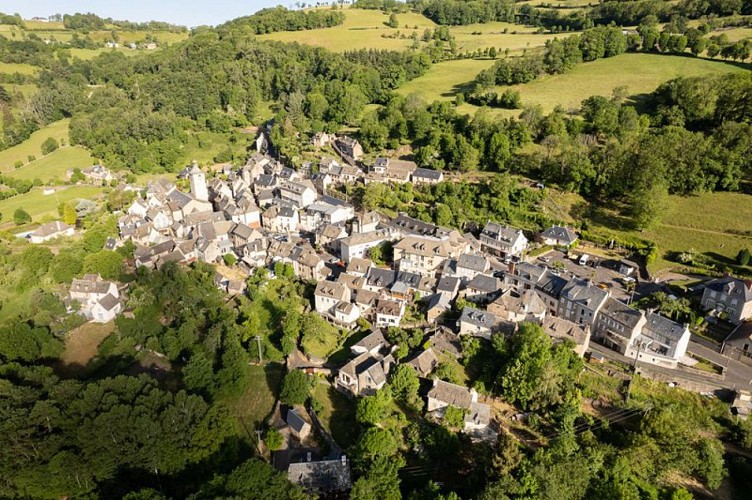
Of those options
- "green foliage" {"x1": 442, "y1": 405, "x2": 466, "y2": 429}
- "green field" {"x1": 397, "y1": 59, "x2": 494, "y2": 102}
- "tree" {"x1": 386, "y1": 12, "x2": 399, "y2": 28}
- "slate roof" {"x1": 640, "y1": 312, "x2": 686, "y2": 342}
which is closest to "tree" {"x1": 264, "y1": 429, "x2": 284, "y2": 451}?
"green foliage" {"x1": 442, "y1": 405, "x2": 466, "y2": 429}

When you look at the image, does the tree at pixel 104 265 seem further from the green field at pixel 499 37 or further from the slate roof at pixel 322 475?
the green field at pixel 499 37

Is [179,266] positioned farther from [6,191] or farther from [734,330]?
[734,330]

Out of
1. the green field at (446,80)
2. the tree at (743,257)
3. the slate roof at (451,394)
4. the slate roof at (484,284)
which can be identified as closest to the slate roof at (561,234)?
the slate roof at (484,284)

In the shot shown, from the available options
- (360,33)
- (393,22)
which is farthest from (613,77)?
(393,22)

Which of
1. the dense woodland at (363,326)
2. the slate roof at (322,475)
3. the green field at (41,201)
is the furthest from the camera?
the green field at (41,201)

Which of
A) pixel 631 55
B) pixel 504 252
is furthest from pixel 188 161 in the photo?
pixel 631 55
